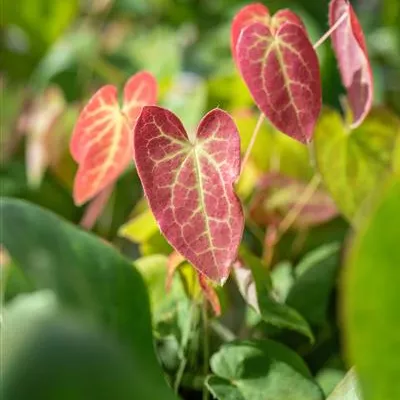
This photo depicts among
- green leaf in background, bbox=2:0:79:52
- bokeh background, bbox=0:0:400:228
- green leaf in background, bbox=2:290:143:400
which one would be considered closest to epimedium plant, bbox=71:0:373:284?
green leaf in background, bbox=2:290:143:400

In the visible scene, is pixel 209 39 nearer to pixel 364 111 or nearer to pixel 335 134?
pixel 335 134

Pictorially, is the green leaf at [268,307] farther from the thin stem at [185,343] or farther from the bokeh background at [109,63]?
the bokeh background at [109,63]

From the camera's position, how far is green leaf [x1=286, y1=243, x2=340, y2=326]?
20.7 inches

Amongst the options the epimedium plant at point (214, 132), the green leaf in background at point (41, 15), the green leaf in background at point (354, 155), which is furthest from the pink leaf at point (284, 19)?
→ the green leaf in background at point (41, 15)

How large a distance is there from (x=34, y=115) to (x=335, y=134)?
1.32 feet

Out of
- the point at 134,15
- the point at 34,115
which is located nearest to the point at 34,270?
the point at 34,115

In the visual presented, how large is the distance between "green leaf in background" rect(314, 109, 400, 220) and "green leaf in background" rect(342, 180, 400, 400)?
282 millimetres

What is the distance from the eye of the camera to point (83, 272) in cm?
37

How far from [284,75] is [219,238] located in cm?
11

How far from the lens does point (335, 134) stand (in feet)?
1.90

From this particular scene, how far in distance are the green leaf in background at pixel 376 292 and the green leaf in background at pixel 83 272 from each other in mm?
91

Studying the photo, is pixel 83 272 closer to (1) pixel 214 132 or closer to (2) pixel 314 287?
(1) pixel 214 132

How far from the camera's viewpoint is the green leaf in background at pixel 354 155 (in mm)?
544

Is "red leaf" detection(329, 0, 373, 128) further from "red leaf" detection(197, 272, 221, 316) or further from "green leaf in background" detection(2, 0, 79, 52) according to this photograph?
"green leaf in background" detection(2, 0, 79, 52)
